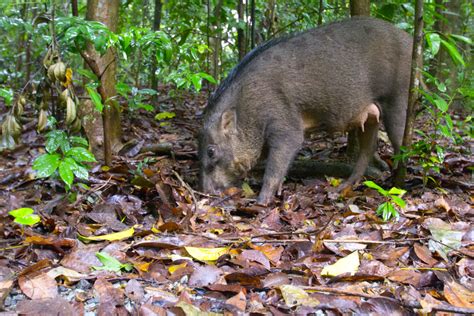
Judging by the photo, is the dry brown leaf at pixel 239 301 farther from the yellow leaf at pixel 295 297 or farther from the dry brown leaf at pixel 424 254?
the dry brown leaf at pixel 424 254

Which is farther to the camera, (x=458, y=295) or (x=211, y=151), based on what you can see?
(x=211, y=151)

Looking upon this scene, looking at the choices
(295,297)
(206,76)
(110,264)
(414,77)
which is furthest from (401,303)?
(206,76)

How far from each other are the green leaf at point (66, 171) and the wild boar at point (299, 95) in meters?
2.10

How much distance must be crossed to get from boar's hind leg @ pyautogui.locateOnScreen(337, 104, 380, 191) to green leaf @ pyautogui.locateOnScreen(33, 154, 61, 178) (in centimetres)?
307

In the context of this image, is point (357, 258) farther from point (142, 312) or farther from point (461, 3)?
point (461, 3)

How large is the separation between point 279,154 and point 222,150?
23.4 inches

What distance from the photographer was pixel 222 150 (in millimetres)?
5312

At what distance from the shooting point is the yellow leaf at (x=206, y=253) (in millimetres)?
2877

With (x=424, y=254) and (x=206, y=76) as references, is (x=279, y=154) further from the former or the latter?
(x=424, y=254)

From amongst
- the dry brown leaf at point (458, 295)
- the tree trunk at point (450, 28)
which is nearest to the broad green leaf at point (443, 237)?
the dry brown leaf at point (458, 295)

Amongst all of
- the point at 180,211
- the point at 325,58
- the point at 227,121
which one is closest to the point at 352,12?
the point at 325,58

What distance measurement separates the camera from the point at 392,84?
5461 millimetres

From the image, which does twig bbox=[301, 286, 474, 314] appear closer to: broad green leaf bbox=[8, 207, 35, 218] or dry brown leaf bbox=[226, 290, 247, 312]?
dry brown leaf bbox=[226, 290, 247, 312]

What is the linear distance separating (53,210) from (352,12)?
4.18 metres
